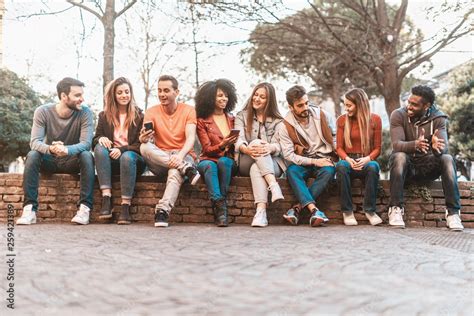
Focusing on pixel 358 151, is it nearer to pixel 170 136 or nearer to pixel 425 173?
pixel 425 173

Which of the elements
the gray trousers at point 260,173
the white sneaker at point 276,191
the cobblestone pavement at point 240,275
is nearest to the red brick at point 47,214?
the cobblestone pavement at point 240,275

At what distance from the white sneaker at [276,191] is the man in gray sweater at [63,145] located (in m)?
1.74

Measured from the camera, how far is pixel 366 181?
5020 mm

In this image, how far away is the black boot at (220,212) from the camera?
476cm

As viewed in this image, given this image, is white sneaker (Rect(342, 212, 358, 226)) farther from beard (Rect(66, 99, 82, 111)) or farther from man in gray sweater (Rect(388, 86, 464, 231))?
beard (Rect(66, 99, 82, 111))

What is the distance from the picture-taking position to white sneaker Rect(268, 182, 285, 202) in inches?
188

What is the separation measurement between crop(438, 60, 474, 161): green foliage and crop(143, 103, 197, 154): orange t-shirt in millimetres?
14201

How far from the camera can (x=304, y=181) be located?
514 centimetres

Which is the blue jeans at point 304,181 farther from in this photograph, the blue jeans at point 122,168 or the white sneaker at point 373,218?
the blue jeans at point 122,168

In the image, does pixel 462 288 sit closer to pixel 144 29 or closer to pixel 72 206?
pixel 72 206

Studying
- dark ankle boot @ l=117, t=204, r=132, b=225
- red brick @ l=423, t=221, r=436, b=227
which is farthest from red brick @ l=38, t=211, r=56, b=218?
red brick @ l=423, t=221, r=436, b=227

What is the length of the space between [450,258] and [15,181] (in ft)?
14.2

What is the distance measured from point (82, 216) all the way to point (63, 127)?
0.98 m

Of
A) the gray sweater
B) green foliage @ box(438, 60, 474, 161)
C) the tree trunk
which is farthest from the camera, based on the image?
green foliage @ box(438, 60, 474, 161)
